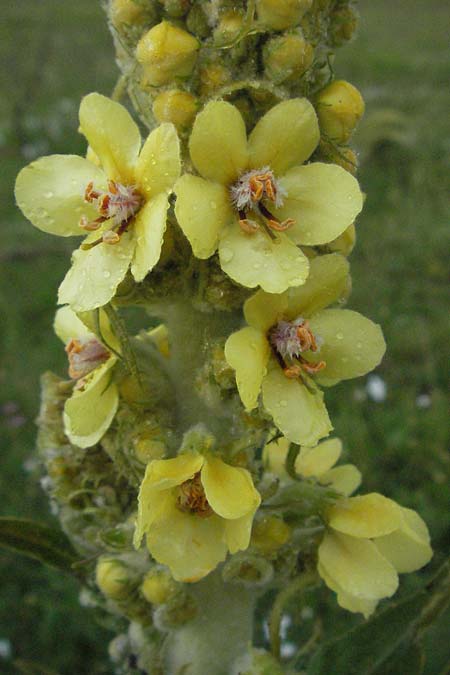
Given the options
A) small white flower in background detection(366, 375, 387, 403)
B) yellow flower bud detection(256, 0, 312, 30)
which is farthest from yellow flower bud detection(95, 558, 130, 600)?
small white flower in background detection(366, 375, 387, 403)

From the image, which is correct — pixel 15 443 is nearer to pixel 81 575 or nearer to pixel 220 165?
pixel 81 575

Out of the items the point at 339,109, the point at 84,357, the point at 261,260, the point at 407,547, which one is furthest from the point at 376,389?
the point at 261,260

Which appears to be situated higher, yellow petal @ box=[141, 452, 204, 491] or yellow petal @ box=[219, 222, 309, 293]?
yellow petal @ box=[219, 222, 309, 293]

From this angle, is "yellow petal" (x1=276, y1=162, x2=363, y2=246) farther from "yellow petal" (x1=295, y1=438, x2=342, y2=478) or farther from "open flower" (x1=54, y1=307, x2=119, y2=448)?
"yellow petal" (x1=295, y1=438, x2=342, y2=478)

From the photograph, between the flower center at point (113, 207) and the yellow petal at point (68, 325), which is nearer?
the flower center at point (113, 207)

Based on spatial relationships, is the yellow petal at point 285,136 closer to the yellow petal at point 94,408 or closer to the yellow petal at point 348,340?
the yellow petal at point 348,340

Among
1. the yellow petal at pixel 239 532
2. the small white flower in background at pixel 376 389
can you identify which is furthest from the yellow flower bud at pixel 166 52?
the small white flower in background at pixel 376 389
